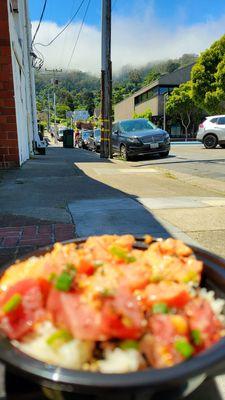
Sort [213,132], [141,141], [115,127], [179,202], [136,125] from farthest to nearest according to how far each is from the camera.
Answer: [213,132] → [115,127] → [136,125] → [141,141] → [179,202]

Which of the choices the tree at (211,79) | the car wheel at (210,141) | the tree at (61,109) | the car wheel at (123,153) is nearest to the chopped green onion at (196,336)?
the car wheel at (123,153)

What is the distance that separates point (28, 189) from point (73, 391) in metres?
5.87

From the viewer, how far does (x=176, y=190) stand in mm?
6633

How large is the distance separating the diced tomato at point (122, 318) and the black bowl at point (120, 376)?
0.12m

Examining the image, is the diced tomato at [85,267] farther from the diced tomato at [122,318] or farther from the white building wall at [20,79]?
the white building wall at [20,79]

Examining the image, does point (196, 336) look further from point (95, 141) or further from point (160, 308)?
point (95, 141)

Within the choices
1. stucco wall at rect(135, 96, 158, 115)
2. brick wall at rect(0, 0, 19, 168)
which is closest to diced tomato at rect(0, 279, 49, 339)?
brick wall at rect(0, 0, 19, 168)

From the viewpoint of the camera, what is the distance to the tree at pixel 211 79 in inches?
1298

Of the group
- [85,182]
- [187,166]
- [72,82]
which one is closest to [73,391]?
[85,182]

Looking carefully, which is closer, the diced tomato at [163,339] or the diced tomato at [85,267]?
the diced tomato at [163,339]

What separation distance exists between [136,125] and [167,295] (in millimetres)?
14715

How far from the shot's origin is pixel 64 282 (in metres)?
1.08

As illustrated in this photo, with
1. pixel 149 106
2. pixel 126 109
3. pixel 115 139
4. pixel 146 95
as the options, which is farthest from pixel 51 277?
pixel 126 109

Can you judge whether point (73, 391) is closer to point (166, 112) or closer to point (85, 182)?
point (85, 182)
